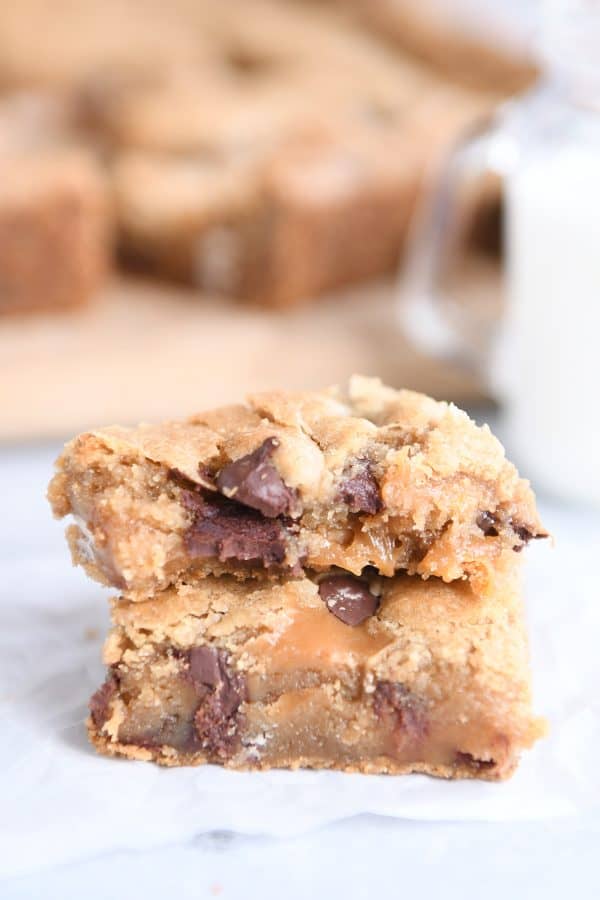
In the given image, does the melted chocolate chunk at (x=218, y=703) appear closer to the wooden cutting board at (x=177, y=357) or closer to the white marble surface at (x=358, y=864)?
the white marble surface at (x=358, y=864)

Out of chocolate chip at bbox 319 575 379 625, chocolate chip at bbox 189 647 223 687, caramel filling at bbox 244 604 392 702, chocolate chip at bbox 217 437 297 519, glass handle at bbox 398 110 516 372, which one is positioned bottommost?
chocolate chip at bbox 189 647 223 687

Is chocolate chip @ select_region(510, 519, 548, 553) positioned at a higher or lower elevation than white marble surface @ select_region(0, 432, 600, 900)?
higher

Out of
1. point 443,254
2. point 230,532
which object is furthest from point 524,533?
point 443,254

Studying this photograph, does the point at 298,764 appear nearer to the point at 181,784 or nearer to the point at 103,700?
the point at 181,784

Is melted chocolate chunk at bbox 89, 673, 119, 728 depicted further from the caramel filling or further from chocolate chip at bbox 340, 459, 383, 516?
chocolate chip at bbox 340, 459, 383, 516

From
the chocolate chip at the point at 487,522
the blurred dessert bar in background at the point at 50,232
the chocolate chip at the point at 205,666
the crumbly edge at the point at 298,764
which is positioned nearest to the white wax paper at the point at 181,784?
the crumbly edge at the point at 298,764

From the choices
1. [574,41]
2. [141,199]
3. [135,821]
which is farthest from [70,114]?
[135,821]

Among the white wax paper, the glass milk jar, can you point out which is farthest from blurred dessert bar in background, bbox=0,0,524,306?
the white wax paper
